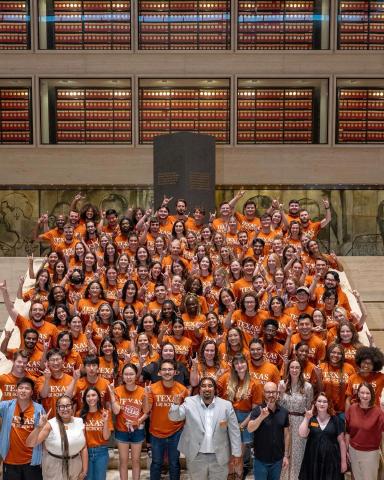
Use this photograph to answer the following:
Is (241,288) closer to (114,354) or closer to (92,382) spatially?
(114,354)

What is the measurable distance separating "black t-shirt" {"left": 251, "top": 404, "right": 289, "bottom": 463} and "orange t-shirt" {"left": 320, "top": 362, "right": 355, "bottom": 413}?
2.93 feet

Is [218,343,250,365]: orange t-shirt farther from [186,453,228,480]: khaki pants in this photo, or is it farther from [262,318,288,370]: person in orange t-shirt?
[186,453,228,480]: khaki pants

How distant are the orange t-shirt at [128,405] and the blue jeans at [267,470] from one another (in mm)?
1293

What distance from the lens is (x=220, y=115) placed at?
19.6m

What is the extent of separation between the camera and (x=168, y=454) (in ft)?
26.5

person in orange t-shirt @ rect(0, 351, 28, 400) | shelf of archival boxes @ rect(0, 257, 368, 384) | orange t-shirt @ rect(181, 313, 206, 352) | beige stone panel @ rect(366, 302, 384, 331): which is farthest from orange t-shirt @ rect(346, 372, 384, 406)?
beige stone panel @ rect(366, 302, 384, 331)

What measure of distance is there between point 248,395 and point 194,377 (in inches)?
23.3

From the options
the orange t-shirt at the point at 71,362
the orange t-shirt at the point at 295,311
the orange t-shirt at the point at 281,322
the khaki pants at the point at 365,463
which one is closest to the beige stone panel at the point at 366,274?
the orange t-shirt at the point at 295,311

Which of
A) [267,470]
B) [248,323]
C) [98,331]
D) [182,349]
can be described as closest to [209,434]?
[267,470]

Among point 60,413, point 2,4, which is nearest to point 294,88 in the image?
point 2,4

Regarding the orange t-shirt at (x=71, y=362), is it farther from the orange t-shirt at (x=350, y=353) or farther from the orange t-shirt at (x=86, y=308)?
the orange t-shirt at (x=350, y=353)

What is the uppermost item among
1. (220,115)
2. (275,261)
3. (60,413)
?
(220,115)

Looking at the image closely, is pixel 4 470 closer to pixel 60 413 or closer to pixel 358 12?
pixel 60 413

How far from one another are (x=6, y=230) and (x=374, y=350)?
13051 mm
